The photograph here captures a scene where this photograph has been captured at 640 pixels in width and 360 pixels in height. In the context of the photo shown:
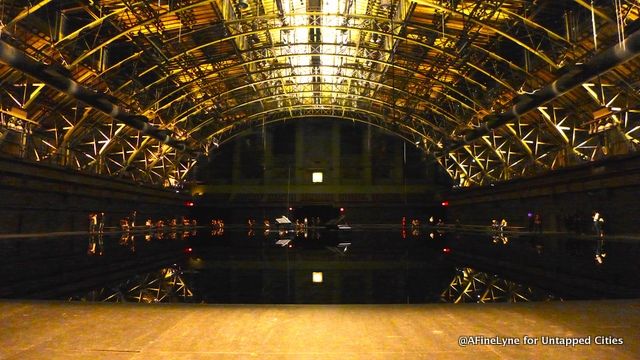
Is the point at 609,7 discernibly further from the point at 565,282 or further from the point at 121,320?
the point at 121,320

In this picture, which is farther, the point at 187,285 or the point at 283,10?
the point at 283,10

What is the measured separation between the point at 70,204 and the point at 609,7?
1337 inches

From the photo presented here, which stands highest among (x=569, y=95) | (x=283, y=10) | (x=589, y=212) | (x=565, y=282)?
(x=283, y=10)

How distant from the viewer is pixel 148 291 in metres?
7.82

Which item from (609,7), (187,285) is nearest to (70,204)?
(187,285)

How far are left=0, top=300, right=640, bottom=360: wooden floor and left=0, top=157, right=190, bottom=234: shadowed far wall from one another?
829 inches

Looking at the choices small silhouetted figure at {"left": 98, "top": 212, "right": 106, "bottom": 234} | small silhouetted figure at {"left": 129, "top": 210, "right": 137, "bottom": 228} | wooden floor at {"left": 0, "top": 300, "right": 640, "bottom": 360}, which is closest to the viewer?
wooden floor at {"left": 0, "top": 300, "right": 640, "bottom": 360}

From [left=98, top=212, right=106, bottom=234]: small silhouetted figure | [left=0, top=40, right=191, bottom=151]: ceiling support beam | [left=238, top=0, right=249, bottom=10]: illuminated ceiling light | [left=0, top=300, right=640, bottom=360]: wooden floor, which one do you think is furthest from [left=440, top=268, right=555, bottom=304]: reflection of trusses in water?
[left=98, top=212, right=106, bottom=234]: small silhouetted figure

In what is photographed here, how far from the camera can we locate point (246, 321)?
5133 millimetres

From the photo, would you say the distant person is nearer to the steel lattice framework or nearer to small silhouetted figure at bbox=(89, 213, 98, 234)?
the steel lattice framework

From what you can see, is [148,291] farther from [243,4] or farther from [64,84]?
[243,4]

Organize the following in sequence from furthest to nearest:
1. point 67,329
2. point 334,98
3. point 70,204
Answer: point 334,98, point 70,204, point 67,329

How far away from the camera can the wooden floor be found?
3980 mm

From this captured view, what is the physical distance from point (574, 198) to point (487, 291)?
23.3 m
